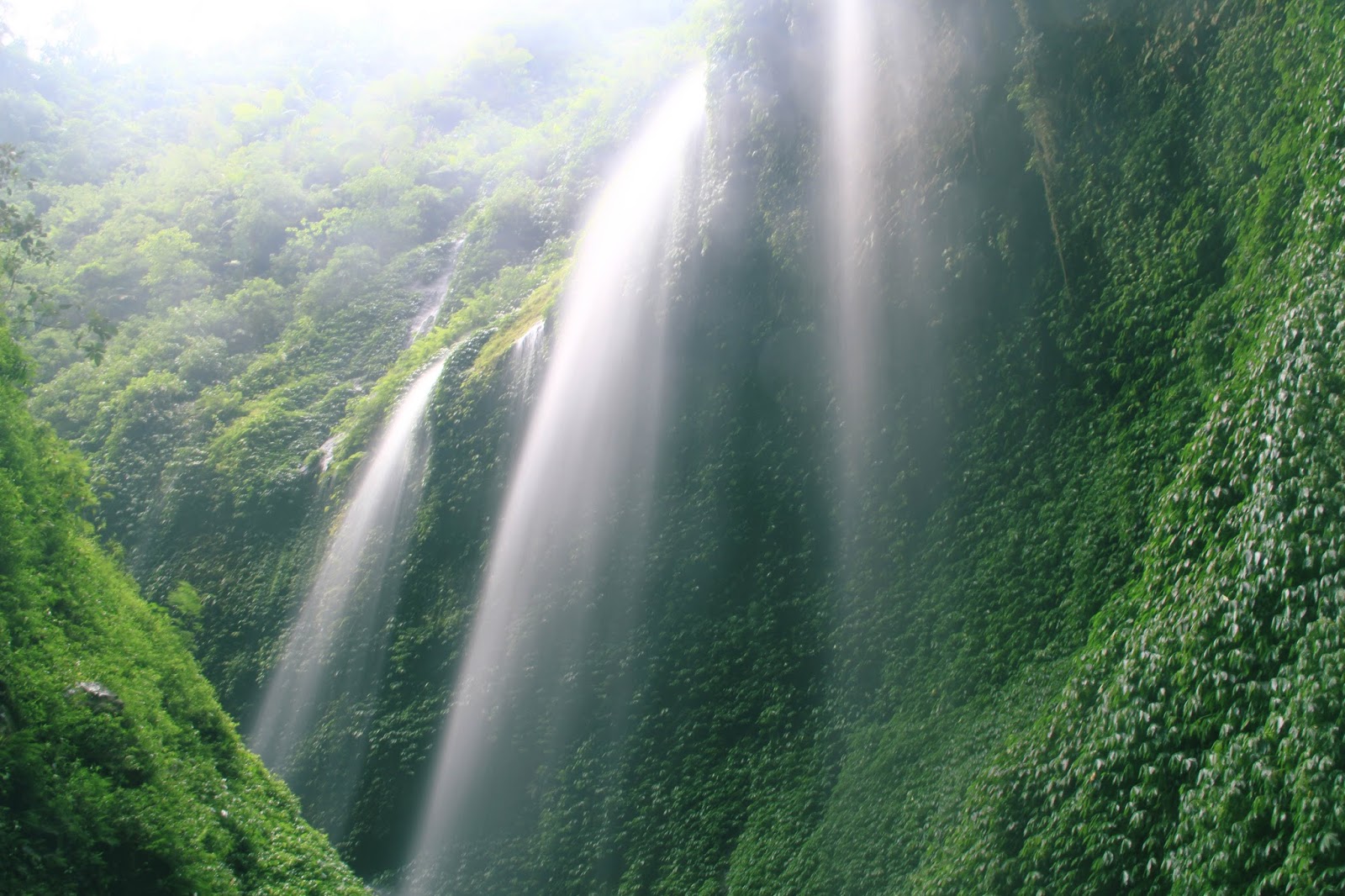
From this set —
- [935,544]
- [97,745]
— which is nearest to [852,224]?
[935,544]

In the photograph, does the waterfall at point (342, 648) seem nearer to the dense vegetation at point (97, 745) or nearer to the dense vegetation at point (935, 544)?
the dense vegetation at point (935, 544)

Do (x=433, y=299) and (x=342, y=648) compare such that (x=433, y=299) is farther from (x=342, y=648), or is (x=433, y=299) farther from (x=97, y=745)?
(x=97, y=745)

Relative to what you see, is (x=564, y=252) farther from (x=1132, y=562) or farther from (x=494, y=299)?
(x=1132, y=562)

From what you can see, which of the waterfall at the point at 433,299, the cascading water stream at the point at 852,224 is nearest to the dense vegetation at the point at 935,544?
the cascading water stream at the point at 852,224

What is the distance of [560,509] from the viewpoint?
52.9 ft

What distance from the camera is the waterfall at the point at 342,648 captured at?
16.5 m

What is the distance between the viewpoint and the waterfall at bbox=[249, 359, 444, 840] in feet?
54.0

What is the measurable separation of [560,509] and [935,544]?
720 cm

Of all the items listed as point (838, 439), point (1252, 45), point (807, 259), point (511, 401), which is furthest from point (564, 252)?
point (1252, 45)

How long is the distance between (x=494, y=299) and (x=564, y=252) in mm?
2690

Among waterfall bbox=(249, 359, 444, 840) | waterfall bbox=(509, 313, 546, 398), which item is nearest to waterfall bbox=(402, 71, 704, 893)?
waterfall bbox=(509, 313, 546, 398)

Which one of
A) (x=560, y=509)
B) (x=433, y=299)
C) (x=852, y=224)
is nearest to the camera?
(x=852, y=224)

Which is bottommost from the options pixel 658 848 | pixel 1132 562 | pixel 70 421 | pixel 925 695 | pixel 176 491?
pixel 658 848

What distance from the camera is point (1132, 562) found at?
8523 mm
